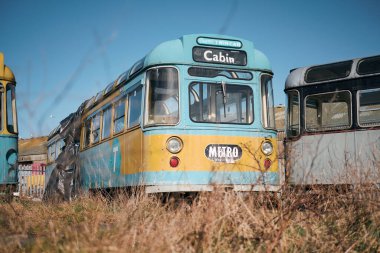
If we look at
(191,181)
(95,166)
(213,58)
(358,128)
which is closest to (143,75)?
(213,58)

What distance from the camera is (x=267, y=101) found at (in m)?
7.91

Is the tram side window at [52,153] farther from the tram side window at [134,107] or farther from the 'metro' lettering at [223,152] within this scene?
the 'metro' lettering at [223,152]

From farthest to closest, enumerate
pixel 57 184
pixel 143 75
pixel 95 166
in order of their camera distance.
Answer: pixel 57 184, pixel 95 166, pixel 143 75

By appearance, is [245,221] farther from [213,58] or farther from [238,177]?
[213,58]

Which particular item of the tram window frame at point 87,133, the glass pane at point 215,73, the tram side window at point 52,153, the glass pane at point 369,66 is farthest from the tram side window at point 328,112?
the tram side window at point 52,153

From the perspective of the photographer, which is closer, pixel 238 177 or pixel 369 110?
pixel 238 177

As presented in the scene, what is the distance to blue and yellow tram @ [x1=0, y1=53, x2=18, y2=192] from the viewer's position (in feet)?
32.4

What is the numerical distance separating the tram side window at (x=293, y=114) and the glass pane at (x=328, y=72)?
51cm

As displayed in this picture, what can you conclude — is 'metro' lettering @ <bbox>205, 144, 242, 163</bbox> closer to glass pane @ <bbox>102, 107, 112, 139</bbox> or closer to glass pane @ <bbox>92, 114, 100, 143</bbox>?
glass pane @ <bbox>102, 107, 112, 139</bbox>

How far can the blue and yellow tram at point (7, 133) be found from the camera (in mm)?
9883

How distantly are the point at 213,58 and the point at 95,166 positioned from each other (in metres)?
4.42

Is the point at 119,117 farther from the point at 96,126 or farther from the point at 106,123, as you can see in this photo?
the point at 96,126

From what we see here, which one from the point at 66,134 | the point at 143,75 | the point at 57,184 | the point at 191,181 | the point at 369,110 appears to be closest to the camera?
the point at 191,181

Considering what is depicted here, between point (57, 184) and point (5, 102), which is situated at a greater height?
point (5, 102)
